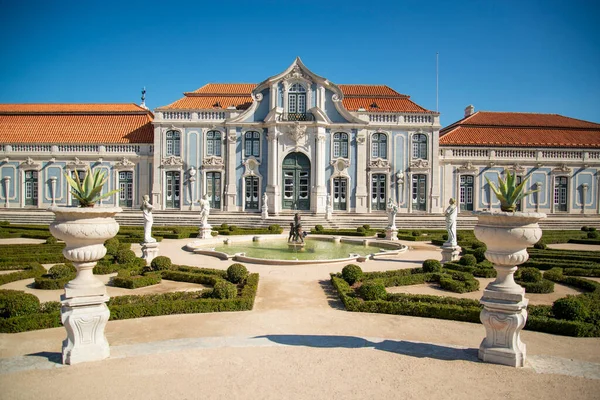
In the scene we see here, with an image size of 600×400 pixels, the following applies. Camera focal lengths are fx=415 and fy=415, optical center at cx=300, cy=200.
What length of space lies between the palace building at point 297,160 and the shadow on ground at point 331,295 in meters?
20.3

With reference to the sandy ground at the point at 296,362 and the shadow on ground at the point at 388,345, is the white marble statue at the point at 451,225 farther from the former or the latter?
the shadow on ground at the point at 388,345

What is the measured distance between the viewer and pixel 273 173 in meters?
32.6

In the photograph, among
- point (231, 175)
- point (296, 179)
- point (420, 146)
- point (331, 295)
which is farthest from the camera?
point (420, 146)

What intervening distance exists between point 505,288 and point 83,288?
629 centimetres

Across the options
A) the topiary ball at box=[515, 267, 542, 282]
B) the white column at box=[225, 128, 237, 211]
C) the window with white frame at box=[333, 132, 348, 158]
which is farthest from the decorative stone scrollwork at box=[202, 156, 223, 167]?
the topiary ball at box=[515, 267, 542, 282]

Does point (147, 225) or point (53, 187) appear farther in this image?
point (53, 187)

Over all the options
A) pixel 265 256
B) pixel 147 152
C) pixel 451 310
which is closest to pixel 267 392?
pixel 451 310

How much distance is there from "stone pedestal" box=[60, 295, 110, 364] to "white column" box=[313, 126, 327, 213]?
26.4 meters

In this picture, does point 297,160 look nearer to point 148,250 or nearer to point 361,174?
point 361,174

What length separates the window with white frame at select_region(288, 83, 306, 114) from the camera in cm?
3288

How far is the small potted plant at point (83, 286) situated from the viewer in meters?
6.02

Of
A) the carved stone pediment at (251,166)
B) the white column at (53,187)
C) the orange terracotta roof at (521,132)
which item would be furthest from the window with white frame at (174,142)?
the orange terracotta roof at (521,132)

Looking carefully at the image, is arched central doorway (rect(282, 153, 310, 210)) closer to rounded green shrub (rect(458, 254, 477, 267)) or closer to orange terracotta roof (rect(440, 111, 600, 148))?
orange terracotta roof (rect(440, 111, 600, 148))

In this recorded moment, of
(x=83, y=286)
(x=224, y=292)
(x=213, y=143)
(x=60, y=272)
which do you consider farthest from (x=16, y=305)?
(x=213, y=143)
